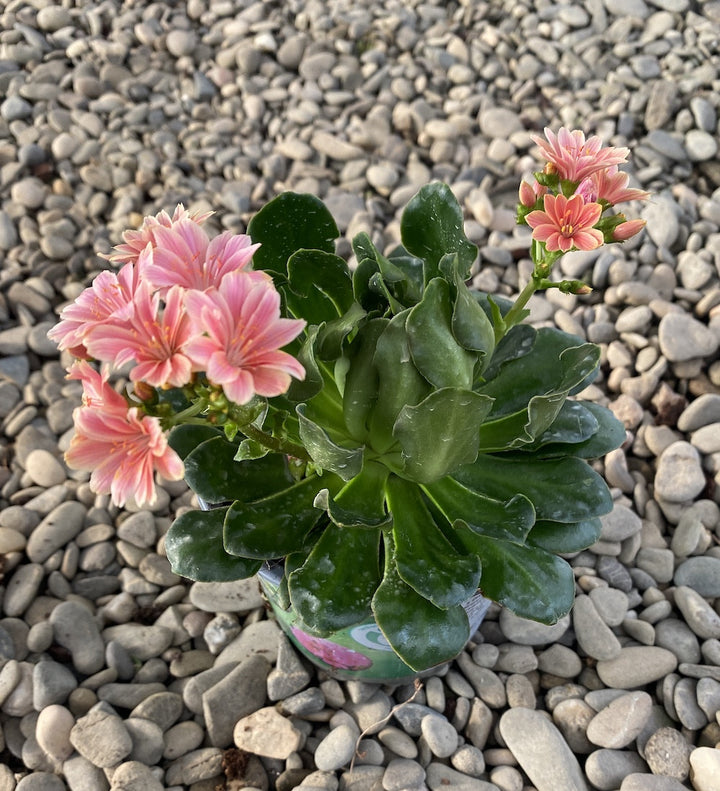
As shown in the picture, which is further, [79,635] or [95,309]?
[79,635]

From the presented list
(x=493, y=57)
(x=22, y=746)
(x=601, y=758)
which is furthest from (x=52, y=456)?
(x=493, y=57)

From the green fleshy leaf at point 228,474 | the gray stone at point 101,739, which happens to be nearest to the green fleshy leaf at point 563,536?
the green fleshy leaf at point 228,474

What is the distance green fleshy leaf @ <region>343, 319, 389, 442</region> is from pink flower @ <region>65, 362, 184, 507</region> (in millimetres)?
455

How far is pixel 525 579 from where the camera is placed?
4.29ft

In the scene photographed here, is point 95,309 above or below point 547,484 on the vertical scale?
above

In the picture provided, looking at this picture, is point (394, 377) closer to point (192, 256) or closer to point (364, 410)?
point (364, 410)

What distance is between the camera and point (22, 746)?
1586 millimetres

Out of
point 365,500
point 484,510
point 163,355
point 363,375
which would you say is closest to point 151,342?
point 163,355

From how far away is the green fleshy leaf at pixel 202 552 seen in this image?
124 centimetres

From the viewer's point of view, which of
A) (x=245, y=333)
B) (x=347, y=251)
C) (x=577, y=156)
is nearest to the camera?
(x=245, y=333)

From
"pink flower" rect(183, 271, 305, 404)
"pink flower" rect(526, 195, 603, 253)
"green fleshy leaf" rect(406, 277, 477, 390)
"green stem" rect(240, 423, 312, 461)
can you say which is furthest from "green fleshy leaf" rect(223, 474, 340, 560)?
"pink flower" rect(526, 195, 603, 253)

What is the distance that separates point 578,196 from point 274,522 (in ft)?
2.31

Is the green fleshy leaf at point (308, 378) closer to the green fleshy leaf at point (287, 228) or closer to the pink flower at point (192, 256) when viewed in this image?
the pink flower at point (192, 256)

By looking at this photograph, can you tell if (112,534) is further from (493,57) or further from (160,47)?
(493,57)
